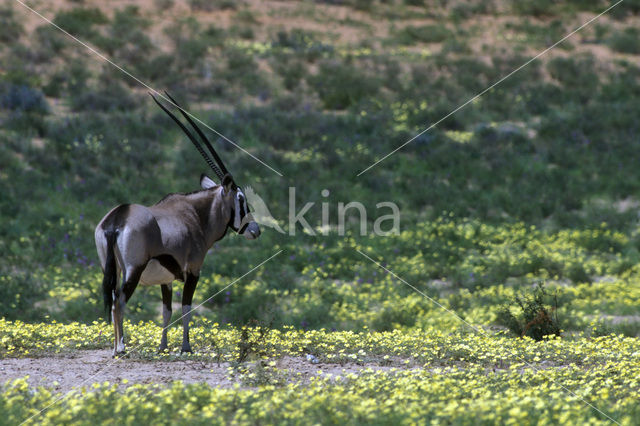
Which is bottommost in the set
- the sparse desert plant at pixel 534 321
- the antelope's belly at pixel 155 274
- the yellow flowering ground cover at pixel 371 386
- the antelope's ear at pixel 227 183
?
the sparse desert plant at pixel 534 321

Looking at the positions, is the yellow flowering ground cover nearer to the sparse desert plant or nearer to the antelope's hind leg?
the antelope's hind leg

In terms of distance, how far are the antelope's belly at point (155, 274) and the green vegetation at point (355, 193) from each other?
3.18ft

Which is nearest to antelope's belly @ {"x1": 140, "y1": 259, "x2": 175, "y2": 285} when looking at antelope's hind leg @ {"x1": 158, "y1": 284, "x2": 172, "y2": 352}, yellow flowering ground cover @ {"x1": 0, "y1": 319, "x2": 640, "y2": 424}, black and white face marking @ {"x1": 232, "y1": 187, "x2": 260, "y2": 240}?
antelope's hind leg @ {"x1": 158, "y1": 284, "x2": 172, "y2": 352}

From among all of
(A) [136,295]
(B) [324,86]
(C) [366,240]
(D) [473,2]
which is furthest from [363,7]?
(A) [136,295]

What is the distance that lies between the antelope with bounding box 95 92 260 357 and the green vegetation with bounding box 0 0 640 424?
951mm

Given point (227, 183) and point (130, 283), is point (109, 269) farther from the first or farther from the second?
point (227, 183)

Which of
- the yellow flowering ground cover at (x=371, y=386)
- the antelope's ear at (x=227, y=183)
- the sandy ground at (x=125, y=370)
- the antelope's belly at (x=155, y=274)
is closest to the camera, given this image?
the yellow flowering ground cover at (x=371, y=386)

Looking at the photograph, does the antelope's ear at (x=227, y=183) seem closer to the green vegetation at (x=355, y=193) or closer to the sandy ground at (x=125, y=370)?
the green vegetation at (x=355, y=193)

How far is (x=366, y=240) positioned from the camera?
20.0 m

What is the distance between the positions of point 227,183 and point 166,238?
1.18 metres

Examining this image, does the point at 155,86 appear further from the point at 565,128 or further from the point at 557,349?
the point at 557,349

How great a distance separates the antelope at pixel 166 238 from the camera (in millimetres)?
9812

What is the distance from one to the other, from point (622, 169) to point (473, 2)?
25.0m

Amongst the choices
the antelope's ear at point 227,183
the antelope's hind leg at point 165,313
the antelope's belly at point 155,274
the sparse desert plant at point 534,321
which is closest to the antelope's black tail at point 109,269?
the antelope's belly at point 155,274
